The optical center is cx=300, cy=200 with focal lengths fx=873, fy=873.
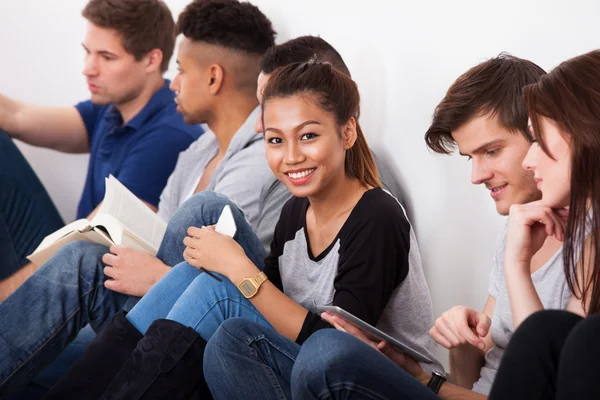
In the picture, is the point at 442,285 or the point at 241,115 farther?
the point at 241,115

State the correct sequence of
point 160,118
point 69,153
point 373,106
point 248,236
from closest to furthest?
1. point 248,236
2. point 373,106
3. point 160,118
4. point 69,153

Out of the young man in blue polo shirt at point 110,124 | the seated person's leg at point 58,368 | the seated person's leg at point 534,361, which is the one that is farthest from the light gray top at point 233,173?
the seated person's leg at point 534,361

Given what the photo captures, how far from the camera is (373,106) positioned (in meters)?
2.18

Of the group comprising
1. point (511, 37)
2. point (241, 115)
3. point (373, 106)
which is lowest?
point (241, 115)

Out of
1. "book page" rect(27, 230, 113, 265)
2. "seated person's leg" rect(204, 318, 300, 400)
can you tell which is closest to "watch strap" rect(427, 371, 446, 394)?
"seated person's leg" rect(204, 318, 300, 400)

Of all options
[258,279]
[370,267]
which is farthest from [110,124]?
[370,267]

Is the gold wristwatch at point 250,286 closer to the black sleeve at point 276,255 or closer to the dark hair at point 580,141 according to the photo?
the black sleeve at point 276,255

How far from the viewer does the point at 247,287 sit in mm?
1531

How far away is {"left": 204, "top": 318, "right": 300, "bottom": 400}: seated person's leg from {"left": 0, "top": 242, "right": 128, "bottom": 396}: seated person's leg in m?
0.52

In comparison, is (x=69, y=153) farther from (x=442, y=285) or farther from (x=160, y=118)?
(x=442, y=285)

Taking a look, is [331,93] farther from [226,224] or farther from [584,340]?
[584,340]

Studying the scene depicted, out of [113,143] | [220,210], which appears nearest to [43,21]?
[113,143]

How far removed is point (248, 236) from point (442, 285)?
472 millimetres

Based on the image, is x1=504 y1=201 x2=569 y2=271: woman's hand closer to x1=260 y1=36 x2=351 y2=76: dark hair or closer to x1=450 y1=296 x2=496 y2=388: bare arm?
x1=450 y1=296 x2=496 y2=388: bare arm
